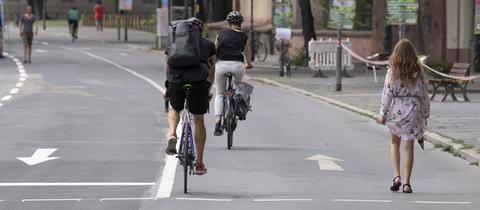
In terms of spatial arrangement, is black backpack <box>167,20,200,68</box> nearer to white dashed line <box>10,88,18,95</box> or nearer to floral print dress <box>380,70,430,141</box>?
floral print dress <box>380,70,430,141</box>

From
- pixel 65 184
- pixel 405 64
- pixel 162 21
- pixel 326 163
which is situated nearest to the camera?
pixel 405 64

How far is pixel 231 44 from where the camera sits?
15609 mm

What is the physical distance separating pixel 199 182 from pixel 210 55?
140 centimetres

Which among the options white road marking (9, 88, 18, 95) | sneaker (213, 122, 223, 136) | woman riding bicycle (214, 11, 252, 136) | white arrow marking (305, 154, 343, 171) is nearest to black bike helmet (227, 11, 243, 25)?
woman riding bicycle (214, 11, 252, 136)

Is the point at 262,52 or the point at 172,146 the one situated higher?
the point at 172,146

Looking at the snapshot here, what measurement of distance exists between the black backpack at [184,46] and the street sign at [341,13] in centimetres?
Result: 1867

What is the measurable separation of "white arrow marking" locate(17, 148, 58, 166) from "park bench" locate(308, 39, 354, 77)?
1974cm

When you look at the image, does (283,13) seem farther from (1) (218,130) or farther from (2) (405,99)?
(2) (405,99)

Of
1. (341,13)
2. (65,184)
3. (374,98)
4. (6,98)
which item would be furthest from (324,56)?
(65,184)

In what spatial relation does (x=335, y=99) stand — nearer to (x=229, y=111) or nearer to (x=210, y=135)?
(x=210, y=135)

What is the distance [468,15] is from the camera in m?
36.2

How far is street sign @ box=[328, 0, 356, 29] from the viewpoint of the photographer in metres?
29.7

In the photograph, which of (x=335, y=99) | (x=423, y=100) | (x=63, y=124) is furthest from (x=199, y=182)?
(x=335, y=99)

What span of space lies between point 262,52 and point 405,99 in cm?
3421
